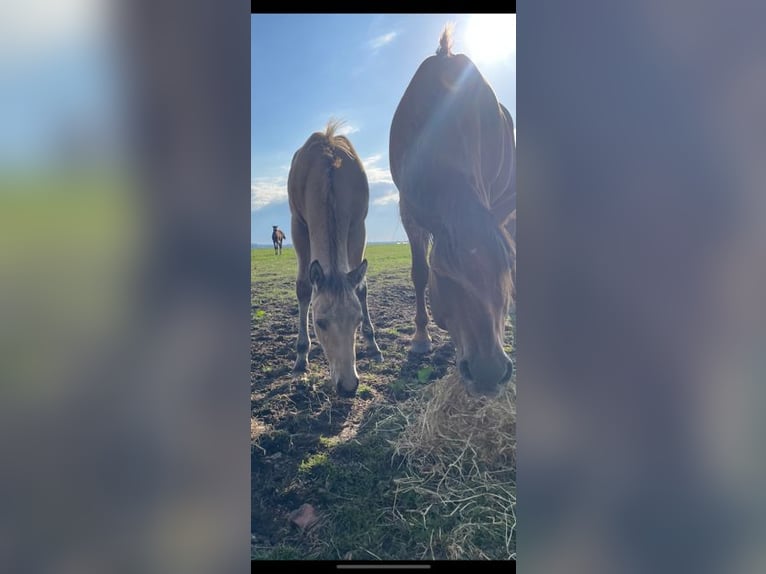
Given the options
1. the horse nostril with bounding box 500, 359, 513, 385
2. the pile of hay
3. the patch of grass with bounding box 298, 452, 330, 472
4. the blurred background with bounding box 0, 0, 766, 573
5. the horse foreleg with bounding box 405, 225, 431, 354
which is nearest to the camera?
the blurred background with bounding box 0, 0, 766, 573

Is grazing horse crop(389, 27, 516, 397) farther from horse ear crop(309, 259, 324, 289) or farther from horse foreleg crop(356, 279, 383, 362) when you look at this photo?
horse ear crop(309, 259, 324, 289)

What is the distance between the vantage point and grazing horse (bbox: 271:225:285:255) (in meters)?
1.89

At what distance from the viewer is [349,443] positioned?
1818 mm

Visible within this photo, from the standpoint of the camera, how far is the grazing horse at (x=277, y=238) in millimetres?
1888

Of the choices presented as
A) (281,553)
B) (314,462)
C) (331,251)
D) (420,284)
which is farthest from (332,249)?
(281,553)

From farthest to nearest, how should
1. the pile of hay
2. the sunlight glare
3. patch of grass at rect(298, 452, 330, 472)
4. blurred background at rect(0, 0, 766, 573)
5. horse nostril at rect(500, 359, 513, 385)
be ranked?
horse nostril at rect(500, 359, 513, 385), patch of grass at rect(298, 452, 330, 472), the pile of hay, the sunlight glare, blurred background at rect(0, 0, 766, 573)

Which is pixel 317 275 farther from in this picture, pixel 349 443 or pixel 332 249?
pixel 349 443

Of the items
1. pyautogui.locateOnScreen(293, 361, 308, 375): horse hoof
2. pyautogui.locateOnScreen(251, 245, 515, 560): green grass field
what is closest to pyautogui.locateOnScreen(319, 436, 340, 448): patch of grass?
pyautogui.locateOnScreen(251, 245, 515, 560): green grass field

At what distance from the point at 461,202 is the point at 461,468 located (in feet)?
4.30

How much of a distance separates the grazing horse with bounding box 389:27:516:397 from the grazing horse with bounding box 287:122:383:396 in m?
0.26
